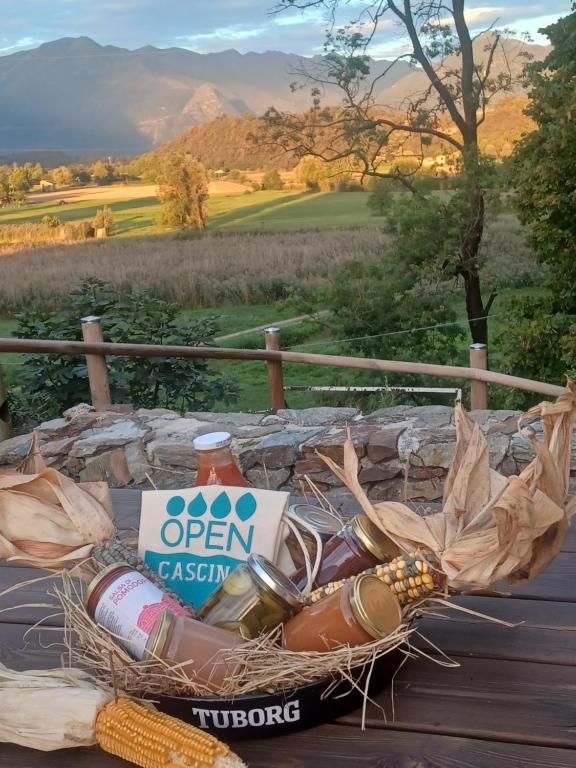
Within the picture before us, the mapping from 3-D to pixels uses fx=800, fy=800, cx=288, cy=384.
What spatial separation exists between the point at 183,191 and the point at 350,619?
27.5 ft

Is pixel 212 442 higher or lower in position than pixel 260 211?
lower

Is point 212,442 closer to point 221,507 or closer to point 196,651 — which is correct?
point 221,507

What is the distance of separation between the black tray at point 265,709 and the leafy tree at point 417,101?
750cm

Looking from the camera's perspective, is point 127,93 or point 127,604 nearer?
point 127,604

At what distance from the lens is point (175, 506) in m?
0.82

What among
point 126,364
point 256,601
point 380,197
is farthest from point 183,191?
point 256,601

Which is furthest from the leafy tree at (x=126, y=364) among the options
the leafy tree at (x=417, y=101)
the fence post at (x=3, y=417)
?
the leafy tree at (x=417, y=101)

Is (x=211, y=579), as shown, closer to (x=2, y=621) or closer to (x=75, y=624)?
(x=75, y=624)

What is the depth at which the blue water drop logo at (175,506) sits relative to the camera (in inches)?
32.3

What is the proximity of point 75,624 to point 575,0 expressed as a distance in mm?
7121

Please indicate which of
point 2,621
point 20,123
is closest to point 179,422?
point 2,621

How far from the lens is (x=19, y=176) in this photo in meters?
7.99

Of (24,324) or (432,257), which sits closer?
(24,324)

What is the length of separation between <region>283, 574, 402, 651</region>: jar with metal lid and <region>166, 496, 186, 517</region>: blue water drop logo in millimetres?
Result: 205
